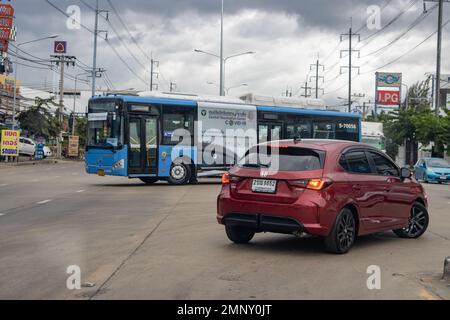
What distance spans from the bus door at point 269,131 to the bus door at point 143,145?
4937mm

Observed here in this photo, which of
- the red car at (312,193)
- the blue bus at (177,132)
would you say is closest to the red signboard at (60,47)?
the blue bus at (177,132)

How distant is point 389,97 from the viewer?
81.6 metres

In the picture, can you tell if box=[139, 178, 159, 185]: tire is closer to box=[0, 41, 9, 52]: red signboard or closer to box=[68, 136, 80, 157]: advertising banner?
box=[0, 41, 9, 52]: red signboard

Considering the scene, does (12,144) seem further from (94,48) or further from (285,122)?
(285,122)

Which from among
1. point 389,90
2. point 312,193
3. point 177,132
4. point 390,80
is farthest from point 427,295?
point 390,80

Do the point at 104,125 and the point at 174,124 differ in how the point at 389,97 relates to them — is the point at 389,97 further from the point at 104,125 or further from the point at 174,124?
the point at 104,125

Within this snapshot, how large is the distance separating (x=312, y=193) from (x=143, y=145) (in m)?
15.5

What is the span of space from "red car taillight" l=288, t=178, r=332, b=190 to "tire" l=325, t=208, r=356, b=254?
1.65ft

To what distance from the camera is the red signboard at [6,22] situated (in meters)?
42.3

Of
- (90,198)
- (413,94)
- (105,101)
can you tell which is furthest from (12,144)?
(413,94)

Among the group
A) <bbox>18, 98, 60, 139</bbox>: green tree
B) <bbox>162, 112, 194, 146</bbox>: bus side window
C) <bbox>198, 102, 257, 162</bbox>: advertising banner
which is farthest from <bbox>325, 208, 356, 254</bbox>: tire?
<bbox>18, 98, 60, 139</bbox>: green tree

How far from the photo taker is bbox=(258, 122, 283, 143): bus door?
26.4 metres

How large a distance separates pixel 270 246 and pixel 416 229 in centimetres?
286

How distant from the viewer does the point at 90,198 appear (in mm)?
18094
